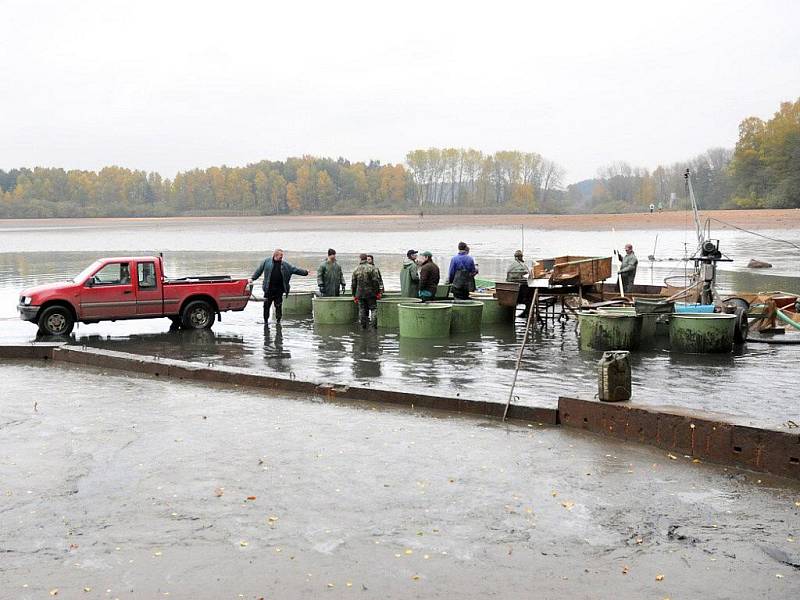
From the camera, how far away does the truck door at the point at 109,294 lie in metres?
18.4

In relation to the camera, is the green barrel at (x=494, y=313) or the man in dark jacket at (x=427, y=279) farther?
the green barrel at (x=494, y=313)

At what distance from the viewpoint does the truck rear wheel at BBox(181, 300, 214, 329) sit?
19234 millimetres

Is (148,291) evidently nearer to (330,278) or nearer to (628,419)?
(330,278)

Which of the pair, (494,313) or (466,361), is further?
(494,313)

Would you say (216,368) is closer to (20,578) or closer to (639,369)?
(639,369)

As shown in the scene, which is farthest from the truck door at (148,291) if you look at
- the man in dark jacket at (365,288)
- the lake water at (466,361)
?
the man in dark jacket at (365,288)

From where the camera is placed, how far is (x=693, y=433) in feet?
28.2

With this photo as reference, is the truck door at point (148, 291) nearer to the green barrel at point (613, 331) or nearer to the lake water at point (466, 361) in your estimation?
the lake water at point (466, 361)

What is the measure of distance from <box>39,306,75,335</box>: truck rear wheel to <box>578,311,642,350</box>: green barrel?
10.3 metres

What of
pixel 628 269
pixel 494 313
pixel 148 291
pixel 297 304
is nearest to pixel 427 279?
pixel 494 313

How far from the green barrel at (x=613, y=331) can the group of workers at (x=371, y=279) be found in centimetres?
387

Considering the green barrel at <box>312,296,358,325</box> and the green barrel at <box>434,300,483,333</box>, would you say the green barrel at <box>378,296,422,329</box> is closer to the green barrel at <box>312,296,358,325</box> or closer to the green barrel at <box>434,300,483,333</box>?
the green barrel at <box>312,296,358,325</box>

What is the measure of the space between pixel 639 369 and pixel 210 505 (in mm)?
8465

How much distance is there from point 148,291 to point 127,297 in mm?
443
